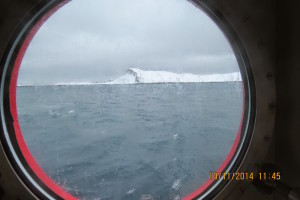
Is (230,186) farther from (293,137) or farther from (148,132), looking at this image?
(148,132)

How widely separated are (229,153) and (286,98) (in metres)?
0.29

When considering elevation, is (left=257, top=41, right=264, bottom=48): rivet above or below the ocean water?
above

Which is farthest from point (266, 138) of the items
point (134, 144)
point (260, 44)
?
point (134, 144)

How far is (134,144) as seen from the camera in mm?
8906

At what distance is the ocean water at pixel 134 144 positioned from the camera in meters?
6.18

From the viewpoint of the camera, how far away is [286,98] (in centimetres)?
73
